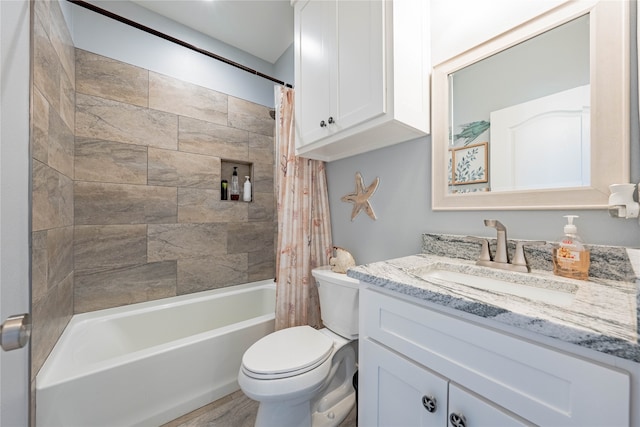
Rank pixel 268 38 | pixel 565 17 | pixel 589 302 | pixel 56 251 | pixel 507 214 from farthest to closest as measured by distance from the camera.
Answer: pixel 268 38 → pixel 56 251 → pixel 507 214 → pixel 565 17 → pixel 589 302

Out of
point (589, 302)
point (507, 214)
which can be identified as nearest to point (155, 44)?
point (507, 214)

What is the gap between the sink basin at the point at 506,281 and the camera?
0.73m

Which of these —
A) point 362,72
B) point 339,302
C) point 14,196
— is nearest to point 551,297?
point 339,302

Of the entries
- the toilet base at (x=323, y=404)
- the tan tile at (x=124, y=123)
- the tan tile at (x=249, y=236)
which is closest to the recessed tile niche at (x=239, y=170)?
the tan tile at (x=249, y=236)

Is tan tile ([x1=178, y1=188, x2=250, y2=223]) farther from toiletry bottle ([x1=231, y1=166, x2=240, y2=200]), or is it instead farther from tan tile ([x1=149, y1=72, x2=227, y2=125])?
tan tile ([x1=149, y1=72, x2=227, y2=125])

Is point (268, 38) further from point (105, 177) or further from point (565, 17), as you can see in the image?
point (565, 17)

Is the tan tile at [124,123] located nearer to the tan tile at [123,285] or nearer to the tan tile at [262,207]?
the tan tile at [262,207]

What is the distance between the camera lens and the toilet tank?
48.9 inches

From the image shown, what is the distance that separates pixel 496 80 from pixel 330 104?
2.44ft

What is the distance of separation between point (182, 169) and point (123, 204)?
0.47 metres

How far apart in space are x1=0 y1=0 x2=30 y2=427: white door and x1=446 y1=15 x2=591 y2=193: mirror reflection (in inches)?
57.1

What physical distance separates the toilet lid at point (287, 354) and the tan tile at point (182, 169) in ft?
4.61

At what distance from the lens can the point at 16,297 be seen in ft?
1.88

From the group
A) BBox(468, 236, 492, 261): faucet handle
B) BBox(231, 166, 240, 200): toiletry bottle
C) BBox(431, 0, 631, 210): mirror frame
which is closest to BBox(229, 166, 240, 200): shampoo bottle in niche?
BBox(231, 166, 240, 200): toiletry bottle
